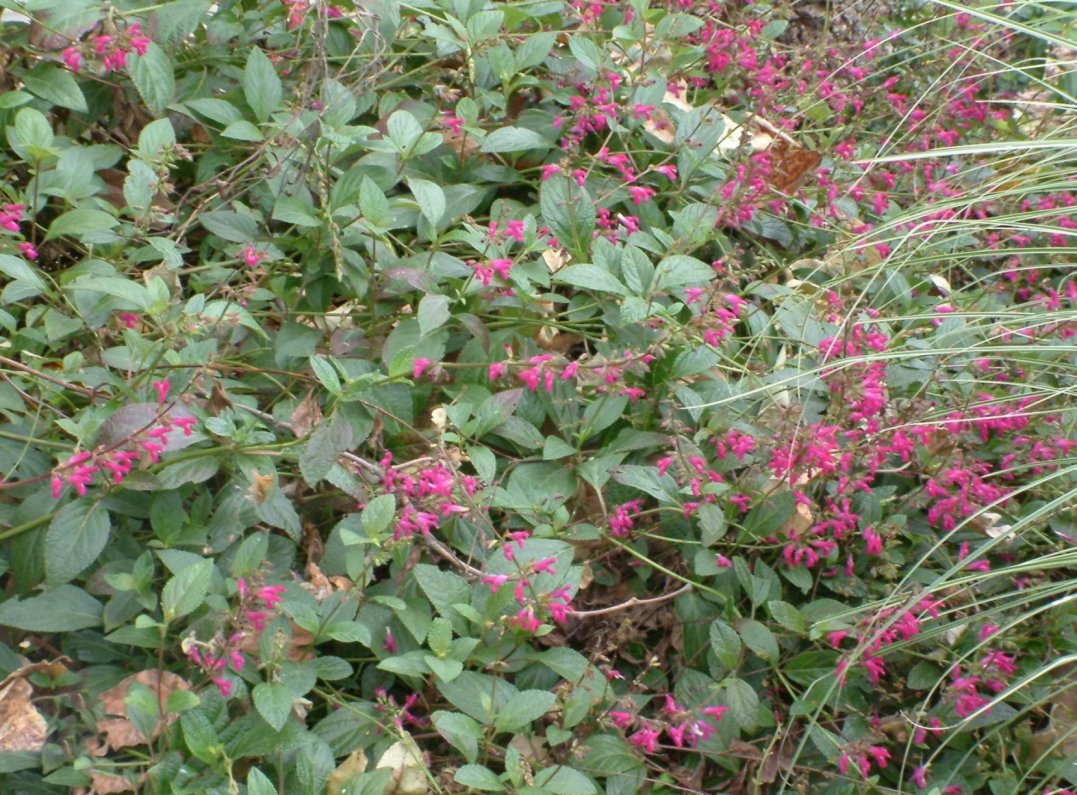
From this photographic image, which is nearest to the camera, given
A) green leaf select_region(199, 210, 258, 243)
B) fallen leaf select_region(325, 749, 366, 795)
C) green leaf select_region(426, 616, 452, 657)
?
fallen leaf select_region(325, 749, 366, 795)

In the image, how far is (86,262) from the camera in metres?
2.18

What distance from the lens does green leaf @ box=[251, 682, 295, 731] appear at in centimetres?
169

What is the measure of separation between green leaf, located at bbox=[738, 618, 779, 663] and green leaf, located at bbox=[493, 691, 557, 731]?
438mm

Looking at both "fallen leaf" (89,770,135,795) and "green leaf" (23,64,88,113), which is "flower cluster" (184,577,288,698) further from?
"green leaf" (23,64,88,113)

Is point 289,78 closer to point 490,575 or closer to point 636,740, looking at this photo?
Result: point 490,575

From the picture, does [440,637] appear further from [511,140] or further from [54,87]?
[54,87]

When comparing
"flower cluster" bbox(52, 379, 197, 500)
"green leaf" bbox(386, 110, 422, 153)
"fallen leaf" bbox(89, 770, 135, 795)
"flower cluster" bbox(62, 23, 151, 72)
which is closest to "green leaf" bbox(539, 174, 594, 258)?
"green leaf" bbox(386, 110, 422, 153)

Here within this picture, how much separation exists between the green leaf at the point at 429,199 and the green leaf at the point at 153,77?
54 cm

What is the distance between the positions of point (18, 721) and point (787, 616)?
125 centimetres

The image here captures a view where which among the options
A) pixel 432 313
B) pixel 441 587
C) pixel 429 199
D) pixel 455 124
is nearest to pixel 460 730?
pixel 441 587

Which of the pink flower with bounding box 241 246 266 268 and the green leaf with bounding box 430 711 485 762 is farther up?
the pink flower with bounding box 241 246 266 268

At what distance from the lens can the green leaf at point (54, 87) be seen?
2344 mm

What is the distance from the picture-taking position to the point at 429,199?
7.48 ft

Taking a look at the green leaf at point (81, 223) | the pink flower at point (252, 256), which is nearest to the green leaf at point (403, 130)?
the pink flower at point (252, 256)
